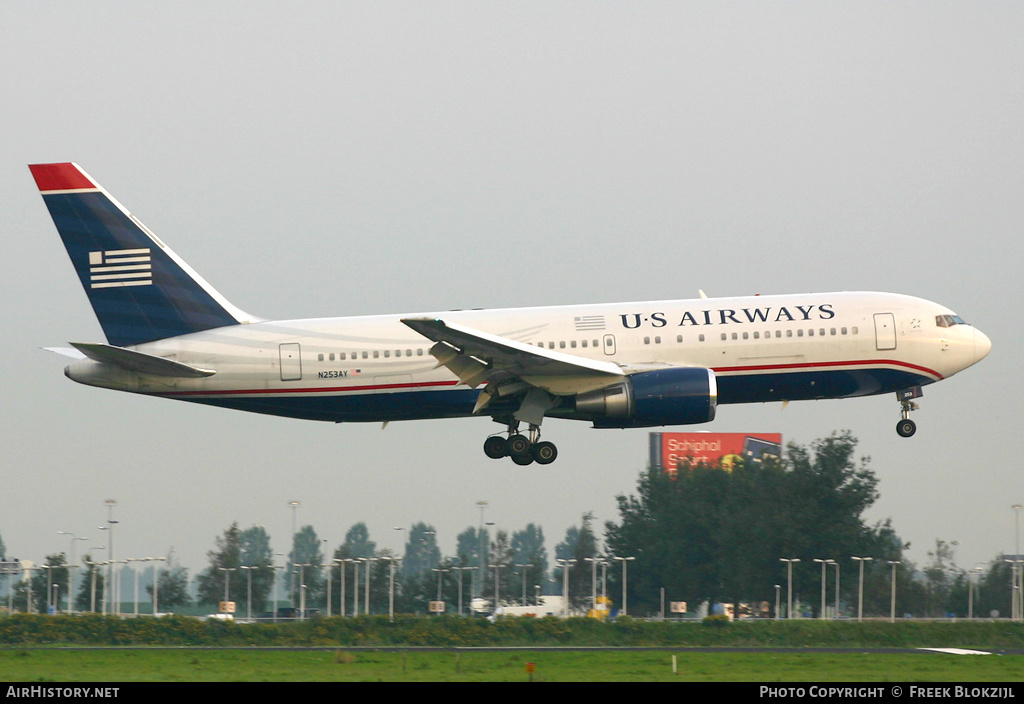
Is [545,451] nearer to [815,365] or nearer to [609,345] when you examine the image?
[609,345]

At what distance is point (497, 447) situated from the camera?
37.8 meters

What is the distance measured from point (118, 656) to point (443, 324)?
527 inches

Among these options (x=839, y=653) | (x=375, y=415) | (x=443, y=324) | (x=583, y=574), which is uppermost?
(x=443, y=324)

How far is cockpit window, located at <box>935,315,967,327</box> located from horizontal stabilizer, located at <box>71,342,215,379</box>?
2242 cm

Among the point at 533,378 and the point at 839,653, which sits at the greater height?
the point at 533,378

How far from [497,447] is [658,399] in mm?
5599

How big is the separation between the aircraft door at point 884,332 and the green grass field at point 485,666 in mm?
9149

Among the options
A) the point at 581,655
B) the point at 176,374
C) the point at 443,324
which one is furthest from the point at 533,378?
the point at 176,374

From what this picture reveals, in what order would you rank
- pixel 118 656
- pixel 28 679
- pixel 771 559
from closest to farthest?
1. pixel 28 679
2. pixel 118 656
3. pixel 771 559

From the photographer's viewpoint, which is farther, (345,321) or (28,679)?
(345,321)

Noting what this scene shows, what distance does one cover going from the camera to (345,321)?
A: 3741 centimetres

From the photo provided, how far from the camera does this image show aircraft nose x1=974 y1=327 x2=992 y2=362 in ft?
126
